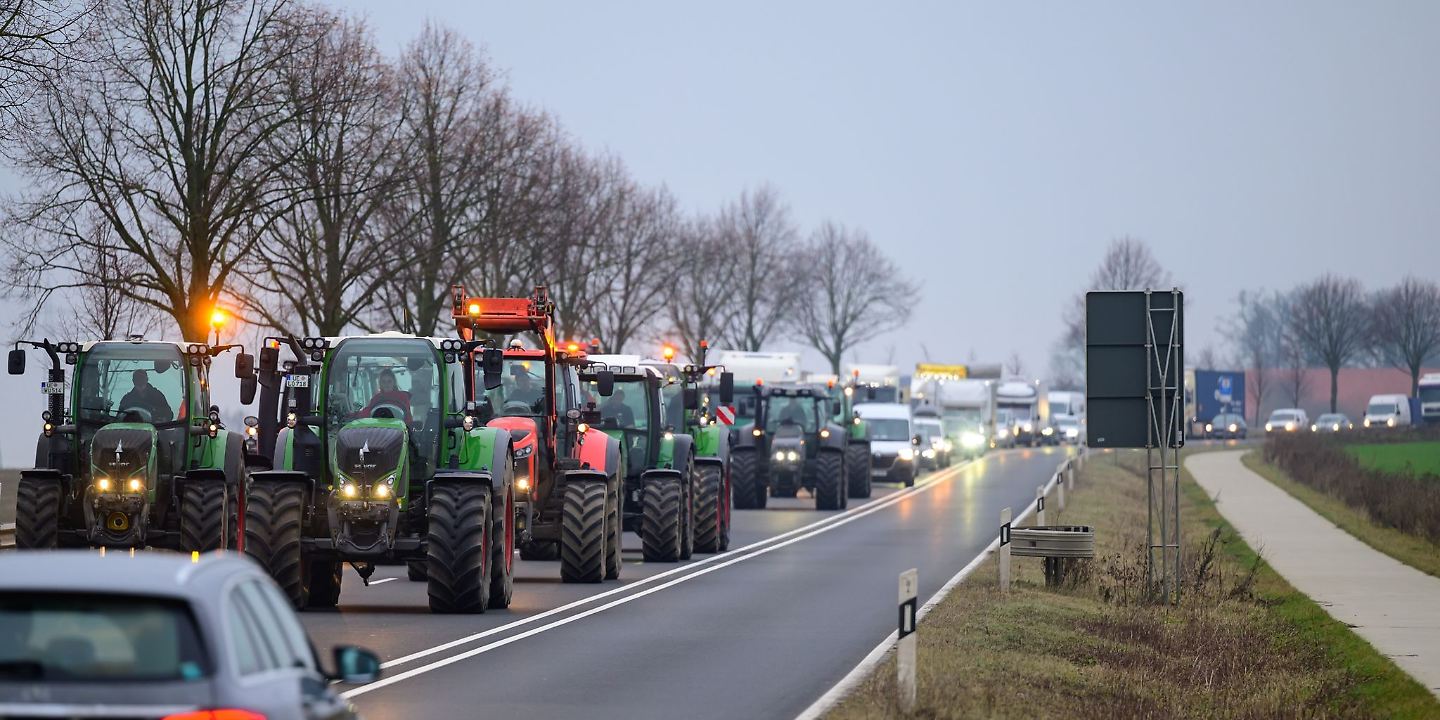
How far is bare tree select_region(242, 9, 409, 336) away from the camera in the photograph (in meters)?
47.8

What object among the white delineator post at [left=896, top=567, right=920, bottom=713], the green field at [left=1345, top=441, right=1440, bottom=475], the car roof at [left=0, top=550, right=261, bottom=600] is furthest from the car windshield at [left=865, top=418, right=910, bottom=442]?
the car roof at [left=0, top=550, right=261, bottom=600]

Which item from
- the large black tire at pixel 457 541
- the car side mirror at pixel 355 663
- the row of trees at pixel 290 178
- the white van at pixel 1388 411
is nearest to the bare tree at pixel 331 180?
the row of trees at pixel 290 178

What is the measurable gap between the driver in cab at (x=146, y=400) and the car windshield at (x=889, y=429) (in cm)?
3694

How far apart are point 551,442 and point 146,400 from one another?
461 centimetres

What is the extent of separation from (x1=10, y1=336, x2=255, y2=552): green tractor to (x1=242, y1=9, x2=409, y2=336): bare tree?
24.2 m

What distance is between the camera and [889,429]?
192 ft

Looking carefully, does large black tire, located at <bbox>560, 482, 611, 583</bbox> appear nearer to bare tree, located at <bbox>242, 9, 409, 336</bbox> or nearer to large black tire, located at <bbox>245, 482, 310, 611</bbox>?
large black tire, located at <bbox>245, 482, 310, 611</bbox>

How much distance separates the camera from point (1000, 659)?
1695cm

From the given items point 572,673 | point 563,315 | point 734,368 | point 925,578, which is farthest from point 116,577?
point 563,315

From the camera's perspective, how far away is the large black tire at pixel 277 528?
19.6m

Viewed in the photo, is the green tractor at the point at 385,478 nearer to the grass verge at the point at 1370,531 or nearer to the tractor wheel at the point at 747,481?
the grass verge at the point at 1370,531

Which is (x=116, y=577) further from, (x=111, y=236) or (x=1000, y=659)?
(x=111, y=236)

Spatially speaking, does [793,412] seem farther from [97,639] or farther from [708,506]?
[97,639]

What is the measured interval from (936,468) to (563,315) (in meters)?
13.5
